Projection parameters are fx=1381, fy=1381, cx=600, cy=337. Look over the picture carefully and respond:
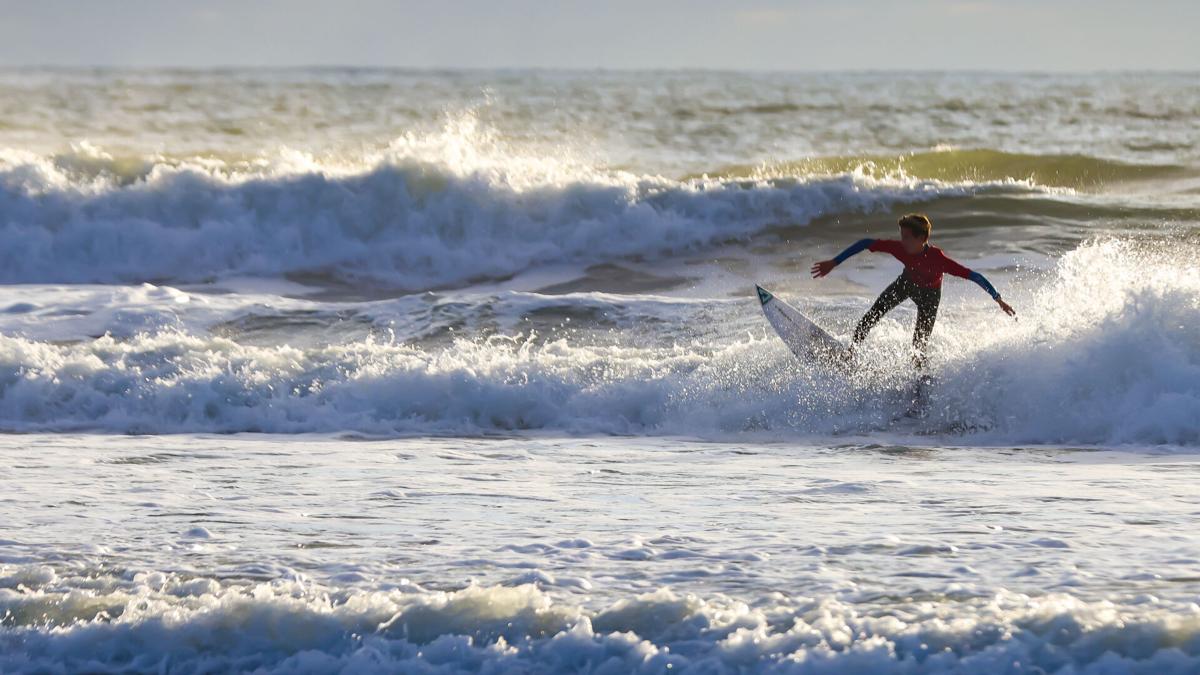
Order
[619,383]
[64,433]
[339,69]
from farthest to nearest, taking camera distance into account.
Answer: [339,69]
[619,383]
[64,433]

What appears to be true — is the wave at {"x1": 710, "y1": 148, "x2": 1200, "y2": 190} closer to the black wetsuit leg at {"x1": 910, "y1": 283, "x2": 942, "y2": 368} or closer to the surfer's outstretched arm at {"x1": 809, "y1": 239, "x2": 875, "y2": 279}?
the black wetsuit leg at {"x1": 910, "y1": 283, "x2": 942, "y2": 368}

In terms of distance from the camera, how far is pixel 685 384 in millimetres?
11047

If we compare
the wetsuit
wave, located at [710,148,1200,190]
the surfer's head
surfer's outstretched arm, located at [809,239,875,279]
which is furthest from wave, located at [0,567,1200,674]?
wave, located at [710,148,1200,190]

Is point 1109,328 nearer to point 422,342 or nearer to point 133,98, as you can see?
point 422,342

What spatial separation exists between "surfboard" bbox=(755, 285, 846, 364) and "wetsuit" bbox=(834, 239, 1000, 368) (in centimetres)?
21

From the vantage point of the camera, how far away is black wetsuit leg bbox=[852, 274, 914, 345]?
432 inches

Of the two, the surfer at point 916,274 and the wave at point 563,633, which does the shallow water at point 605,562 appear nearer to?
the wave at point 563,633

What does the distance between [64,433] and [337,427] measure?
1999 millimetres

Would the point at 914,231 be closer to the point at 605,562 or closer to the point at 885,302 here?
the point at 885,302

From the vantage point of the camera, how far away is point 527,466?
8836 mm

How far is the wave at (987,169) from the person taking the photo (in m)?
25.6

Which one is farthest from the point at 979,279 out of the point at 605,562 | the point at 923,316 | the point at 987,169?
the point at 987,169

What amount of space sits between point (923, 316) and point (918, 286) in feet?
0.87

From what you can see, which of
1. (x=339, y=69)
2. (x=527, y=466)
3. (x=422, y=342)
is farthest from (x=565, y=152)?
(x=339, y=69)
